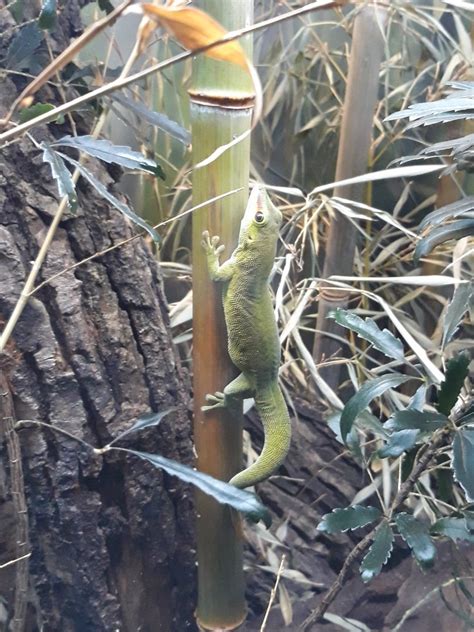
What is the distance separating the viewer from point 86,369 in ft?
3.58

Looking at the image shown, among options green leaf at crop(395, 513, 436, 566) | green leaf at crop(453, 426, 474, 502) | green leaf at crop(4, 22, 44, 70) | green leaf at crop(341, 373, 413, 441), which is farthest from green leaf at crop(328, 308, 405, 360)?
green leaf at crop(4, 22, 44, 70)

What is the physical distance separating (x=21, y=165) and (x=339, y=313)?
1.97ft

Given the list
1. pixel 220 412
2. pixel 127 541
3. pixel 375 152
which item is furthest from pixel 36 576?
pixel 375 152

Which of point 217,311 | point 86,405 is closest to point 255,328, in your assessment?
point 217,311

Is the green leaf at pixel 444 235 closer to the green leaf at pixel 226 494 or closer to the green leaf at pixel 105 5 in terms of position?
the green leaf at pixel 226 494

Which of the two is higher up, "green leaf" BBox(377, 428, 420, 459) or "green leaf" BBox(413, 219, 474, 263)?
"green leaf" BBox(413, 219, 474, 263)

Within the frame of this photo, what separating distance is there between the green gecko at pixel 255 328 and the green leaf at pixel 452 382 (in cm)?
36

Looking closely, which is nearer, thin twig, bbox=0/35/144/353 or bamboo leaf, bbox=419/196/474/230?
thin twig, bbox=0/35/144/353

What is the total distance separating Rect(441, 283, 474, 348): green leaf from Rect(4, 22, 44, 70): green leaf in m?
0.81

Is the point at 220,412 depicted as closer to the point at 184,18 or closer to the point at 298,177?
the point at 184,18

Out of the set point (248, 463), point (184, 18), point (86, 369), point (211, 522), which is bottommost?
point (248, 463)

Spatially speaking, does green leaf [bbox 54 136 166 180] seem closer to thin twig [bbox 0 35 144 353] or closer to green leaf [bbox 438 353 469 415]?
thin twig [bbox 0 35 144 353]

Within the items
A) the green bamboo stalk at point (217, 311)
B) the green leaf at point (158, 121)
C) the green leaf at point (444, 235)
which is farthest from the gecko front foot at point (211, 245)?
the green leaf at point (444, 235)

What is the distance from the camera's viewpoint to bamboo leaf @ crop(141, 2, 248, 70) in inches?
16.9
